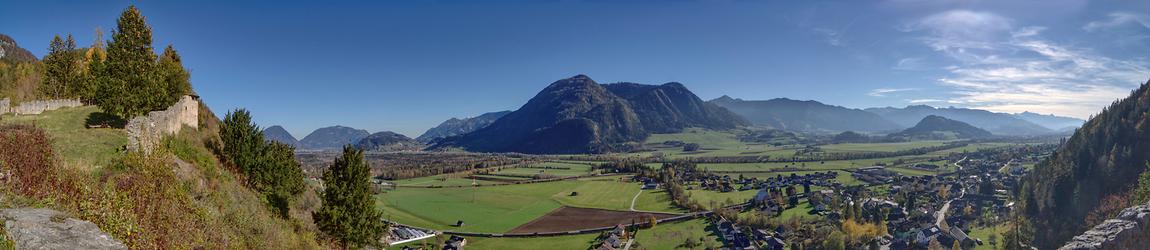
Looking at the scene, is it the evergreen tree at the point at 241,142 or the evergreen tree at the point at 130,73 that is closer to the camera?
the evergreen tree at the point at 130,73

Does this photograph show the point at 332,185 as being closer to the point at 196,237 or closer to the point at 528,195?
the point at 196,237

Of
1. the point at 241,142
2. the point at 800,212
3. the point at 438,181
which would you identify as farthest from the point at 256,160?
the point at 438,181

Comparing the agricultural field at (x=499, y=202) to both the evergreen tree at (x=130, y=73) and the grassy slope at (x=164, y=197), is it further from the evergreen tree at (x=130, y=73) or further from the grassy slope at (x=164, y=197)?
the grassy slope at (x=164, y=197)

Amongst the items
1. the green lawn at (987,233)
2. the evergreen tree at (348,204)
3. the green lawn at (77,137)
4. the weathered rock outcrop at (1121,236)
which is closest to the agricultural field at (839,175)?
the green lawn at (987,233)

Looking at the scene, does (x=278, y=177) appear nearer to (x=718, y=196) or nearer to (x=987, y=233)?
(x=987, y=233)

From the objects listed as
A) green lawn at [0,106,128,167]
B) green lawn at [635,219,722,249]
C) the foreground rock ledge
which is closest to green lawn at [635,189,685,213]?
green lawn at [635,219,722,249]

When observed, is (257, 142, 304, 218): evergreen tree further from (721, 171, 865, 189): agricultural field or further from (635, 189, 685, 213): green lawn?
(721, 171, 865, 189): agricultural field
